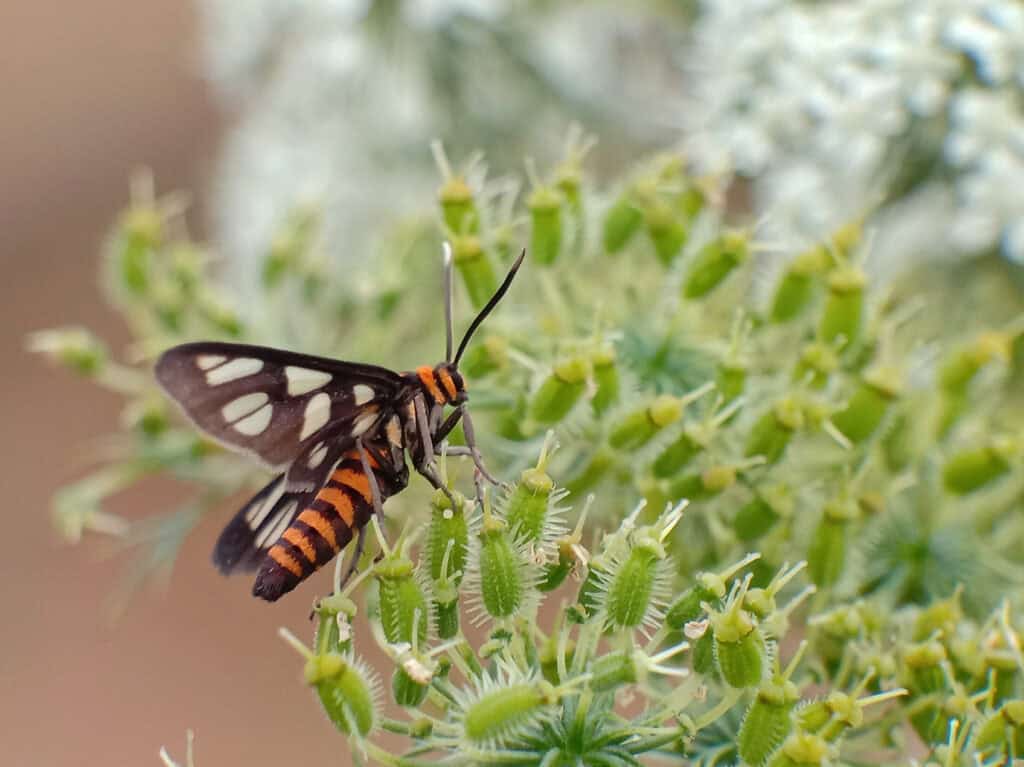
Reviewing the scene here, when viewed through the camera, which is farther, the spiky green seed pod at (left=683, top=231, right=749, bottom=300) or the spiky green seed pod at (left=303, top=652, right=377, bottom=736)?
the spiky green seed pod at (left=683, top=231, right=749, bottom=300)

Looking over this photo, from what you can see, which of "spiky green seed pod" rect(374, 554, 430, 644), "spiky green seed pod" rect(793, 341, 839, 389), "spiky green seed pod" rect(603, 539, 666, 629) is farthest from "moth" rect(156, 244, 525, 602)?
"spiky green seed pod" rect(793, 341, 839, 389)

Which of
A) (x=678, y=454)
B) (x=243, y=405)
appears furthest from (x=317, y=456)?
(x=678, y=454)

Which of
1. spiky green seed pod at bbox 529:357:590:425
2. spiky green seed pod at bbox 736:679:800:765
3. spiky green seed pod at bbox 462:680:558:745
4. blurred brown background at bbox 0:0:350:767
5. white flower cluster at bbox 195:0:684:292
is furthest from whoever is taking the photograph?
blurred brown background at bbox 0:0:350:767

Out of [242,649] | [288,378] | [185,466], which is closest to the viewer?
[288,378]

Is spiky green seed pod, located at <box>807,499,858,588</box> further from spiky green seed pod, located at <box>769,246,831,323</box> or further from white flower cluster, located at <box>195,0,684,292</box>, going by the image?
white flower cluster, located at <box>195,0,684,292</box>

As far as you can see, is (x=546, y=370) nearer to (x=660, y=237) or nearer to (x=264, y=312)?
(x=660, y=237)

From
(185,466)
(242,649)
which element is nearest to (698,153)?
(185,466)
